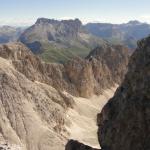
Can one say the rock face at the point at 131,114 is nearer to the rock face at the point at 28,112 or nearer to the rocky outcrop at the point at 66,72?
the rock face at the point at 28,112

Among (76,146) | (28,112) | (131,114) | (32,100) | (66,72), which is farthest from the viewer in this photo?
(66,72)

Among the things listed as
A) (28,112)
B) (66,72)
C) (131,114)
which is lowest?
(66,72)

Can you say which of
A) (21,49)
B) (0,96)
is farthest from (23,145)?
(21,49)

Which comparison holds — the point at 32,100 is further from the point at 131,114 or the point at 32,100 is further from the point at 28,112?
the point at 131,114

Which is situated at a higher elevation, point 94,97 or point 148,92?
point 148,92

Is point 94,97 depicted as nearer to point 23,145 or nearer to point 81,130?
point 81,130

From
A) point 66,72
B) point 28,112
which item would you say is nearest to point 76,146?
point 28,112

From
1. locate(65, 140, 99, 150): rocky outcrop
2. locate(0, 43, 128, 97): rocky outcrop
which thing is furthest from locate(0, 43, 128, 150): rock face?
locate(65, 140, 99, 150): rocky outcrop

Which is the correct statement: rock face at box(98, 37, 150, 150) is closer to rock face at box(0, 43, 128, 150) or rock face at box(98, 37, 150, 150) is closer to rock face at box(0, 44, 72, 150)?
rock face at box(0, 43, 128, 150)
